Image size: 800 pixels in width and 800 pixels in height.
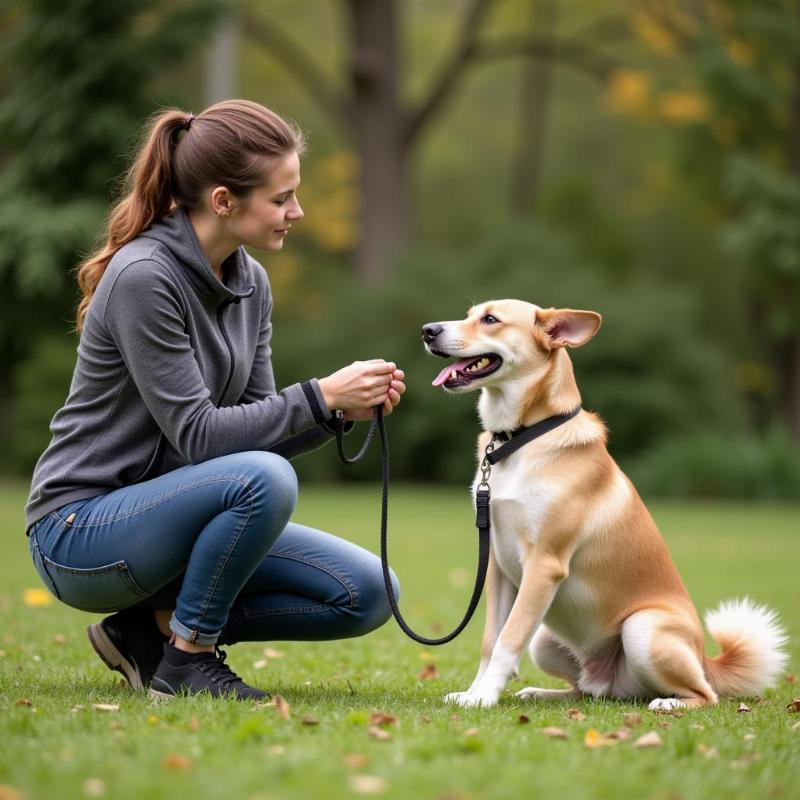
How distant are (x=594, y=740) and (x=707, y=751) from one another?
0.29m

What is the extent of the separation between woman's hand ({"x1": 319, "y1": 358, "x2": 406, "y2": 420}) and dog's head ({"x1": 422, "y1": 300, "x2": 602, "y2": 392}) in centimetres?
34

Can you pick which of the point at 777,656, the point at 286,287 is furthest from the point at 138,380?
the point at 286,287

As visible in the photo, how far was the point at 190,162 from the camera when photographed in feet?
11.8

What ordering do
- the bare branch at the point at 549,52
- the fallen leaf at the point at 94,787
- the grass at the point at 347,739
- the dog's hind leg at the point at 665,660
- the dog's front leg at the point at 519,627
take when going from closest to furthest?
the fallen leaf at the point at 94,787, the grass at the point at 347,739, the dog's front leg at the point at 519,627, the dog's hind leg at the point at 665,660, the bare branch at the point at 549,52

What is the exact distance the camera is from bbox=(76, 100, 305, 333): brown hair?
355 cm

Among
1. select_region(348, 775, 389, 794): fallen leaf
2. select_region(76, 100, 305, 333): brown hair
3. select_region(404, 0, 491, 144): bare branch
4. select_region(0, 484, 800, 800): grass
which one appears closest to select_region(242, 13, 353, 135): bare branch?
select_region(404, 0, 491, 144): bare branch

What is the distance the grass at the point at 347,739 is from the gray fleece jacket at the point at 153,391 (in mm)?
723

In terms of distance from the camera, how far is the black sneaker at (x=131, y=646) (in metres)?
3.78

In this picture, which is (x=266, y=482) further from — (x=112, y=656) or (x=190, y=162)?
(x=190, y=162)

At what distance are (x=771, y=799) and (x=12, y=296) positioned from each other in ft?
47.5

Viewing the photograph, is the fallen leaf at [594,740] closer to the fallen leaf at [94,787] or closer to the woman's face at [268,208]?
the fallen leaf at [94,787]

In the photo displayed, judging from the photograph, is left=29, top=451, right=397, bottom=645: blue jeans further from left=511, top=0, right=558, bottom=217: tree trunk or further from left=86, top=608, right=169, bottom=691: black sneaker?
left=511, top=0, right=558, bottom=217: tree trunk

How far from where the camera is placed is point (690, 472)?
571 inches

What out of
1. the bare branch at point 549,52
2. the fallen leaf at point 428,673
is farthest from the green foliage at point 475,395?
the fallen leaf at point 428,673
